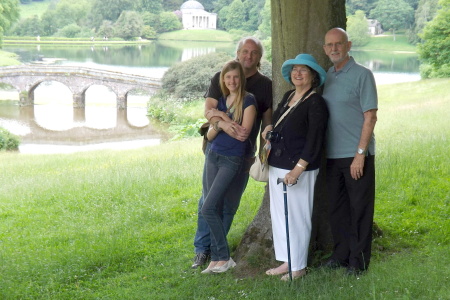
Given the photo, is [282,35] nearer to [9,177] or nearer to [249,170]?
[249,170]

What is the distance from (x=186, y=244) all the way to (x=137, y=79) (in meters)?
38.4

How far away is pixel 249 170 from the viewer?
478cm

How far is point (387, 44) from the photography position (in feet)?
228

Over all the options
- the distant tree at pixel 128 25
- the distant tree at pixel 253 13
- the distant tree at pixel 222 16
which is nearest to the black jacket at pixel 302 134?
the distant tree at pixel 253 13

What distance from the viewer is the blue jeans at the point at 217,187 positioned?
4633 millimetres

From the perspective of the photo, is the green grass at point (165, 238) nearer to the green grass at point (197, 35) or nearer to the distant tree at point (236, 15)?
the distant tree at point (236, 15)

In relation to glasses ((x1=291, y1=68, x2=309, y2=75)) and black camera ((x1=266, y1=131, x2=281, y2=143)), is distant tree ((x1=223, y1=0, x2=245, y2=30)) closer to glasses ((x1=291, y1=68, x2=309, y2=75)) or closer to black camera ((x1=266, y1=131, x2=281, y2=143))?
glasses ((x1=291, y1=68, x2=309, y2=75))

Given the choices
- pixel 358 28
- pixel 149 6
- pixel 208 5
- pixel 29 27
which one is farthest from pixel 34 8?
pixel 358 28

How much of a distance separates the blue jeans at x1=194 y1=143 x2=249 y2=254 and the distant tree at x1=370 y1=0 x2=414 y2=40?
65571 millimetres

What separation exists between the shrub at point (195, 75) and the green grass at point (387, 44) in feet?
113

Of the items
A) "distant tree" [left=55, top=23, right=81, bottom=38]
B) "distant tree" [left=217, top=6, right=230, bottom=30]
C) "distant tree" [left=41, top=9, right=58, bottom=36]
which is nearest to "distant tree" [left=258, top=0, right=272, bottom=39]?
"distant tree" [left=217, top=6, right=230, bottom=30]

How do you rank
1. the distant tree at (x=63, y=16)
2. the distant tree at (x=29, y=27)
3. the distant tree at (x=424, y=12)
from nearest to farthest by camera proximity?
the distant tree at (x=424, y=12)
the distant tree at (x=29, y=27)
the distant tree at (x=63, y=16)

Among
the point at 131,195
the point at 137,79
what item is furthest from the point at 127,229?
the point at 137,79

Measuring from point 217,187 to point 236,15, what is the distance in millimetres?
74727
